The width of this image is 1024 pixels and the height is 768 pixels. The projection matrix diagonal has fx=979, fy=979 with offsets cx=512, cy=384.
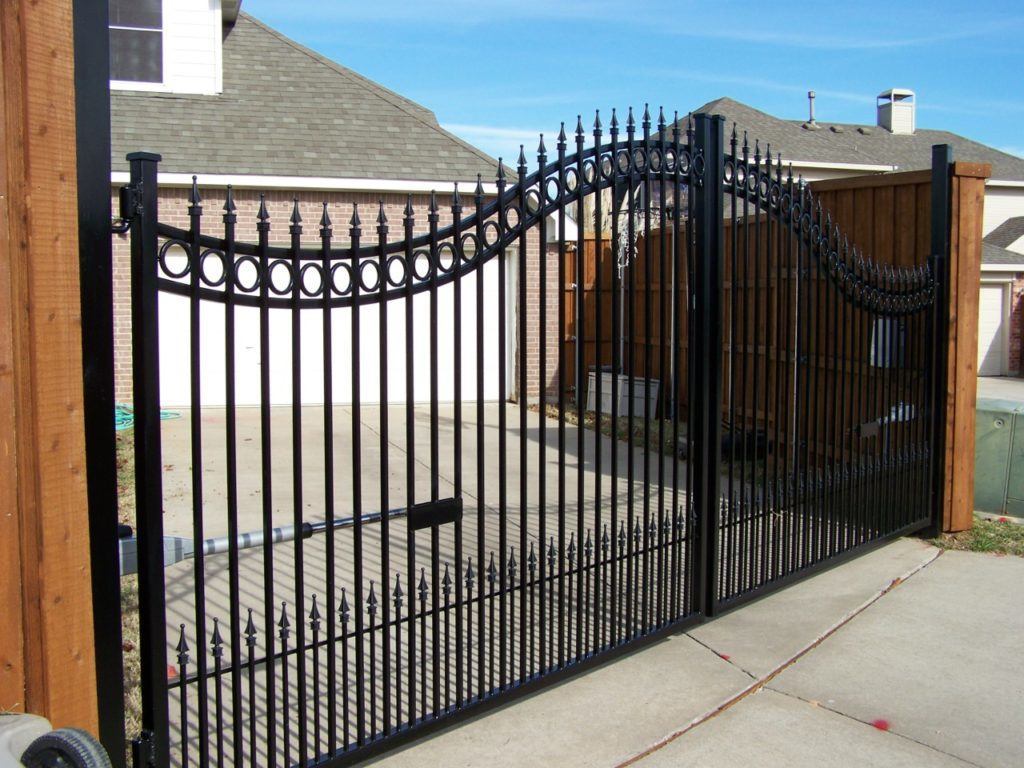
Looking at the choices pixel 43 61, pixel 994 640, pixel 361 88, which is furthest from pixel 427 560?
pixel 361 88

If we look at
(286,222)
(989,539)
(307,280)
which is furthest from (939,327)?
(286,222)

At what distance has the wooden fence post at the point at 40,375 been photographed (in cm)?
253

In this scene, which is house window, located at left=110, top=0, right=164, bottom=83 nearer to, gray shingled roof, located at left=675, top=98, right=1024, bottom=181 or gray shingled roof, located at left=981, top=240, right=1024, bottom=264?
gray shingled roof, located at left=675, top=98, right=1024, bottom=181

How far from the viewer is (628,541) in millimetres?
4527

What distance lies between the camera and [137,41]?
13.6m

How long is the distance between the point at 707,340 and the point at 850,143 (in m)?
26.7

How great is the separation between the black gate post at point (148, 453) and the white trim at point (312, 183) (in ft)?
31.6

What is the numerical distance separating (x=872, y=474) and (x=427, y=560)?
291 cm

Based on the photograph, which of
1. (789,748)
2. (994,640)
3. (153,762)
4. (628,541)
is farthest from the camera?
(994,640)

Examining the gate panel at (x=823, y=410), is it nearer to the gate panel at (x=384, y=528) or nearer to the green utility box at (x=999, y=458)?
the gate panel at (x=384, y=528)

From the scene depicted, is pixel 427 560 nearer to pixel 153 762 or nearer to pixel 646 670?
pixel 646 670

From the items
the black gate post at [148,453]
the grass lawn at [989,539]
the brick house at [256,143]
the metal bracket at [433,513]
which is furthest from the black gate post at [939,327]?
the brick house at [256,143]

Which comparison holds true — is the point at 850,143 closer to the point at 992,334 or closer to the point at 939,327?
the point at 992,334

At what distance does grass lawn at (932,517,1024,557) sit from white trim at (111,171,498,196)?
767 centimetres
